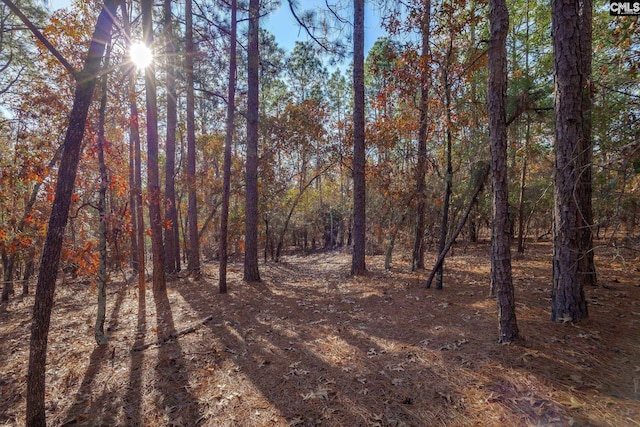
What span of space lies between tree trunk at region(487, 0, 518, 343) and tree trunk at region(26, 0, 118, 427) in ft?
14.3

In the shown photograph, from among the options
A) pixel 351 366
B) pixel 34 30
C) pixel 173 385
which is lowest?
pixel 173 385

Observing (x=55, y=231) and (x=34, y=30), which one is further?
(x=55, y=231)

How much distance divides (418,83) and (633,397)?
7.06 meters

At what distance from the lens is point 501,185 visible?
3803 millimetres

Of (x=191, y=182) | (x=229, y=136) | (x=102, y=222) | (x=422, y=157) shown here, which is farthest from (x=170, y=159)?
(x=422, y=157)

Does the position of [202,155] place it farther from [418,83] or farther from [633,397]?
[633,397]

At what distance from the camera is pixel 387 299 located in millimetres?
6816

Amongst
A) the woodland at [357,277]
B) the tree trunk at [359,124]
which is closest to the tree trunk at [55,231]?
the woodland at [357,277]

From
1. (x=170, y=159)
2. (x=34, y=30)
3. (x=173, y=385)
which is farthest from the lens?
(x=170, y=159)

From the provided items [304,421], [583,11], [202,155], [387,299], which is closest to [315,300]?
[387,299]

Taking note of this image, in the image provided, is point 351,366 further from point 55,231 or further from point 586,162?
point 586,162

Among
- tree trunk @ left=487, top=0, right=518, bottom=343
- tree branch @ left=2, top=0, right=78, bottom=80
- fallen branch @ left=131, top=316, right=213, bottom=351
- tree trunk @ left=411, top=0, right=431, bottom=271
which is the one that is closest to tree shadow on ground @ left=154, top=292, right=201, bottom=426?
fallen branch @ left=131, top=316, right=213, bottom=351

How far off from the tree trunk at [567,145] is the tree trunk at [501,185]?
940mm

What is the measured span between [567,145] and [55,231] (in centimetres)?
615
